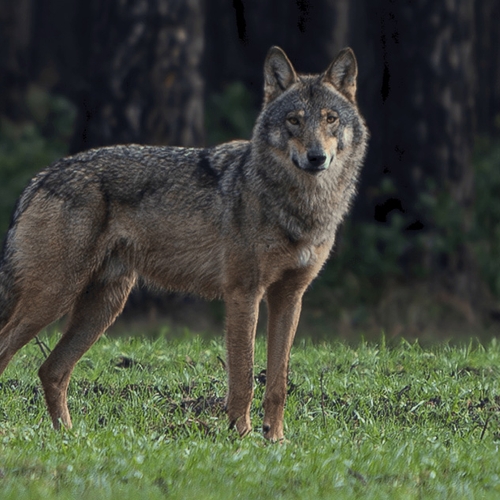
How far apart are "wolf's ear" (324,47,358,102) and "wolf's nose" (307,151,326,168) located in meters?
0.80

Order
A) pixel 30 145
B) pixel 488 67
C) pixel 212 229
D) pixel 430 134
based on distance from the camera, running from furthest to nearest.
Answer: pixel 488 67, pixel 30 145, pixel 430 134, pixel 212 229

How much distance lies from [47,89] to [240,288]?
1617 centimetres

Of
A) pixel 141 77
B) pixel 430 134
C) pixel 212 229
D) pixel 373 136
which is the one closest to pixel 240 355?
pixel 212 229

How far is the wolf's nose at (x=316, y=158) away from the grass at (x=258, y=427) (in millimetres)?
1711

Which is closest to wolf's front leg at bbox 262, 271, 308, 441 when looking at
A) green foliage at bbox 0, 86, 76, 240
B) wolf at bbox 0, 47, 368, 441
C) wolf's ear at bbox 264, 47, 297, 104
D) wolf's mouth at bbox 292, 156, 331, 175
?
wolf at bbox 0, 47, 368, 441

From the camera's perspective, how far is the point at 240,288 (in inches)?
275

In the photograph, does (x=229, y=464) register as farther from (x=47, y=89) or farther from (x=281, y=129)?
(x=47, y=89)

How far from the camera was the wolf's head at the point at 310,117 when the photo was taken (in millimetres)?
6953

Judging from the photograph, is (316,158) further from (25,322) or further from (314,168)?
(25,322)

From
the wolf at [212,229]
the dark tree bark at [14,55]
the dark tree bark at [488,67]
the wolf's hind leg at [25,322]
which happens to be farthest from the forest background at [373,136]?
the wolf's hind leg at [25,322]

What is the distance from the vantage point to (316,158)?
22.4 feet

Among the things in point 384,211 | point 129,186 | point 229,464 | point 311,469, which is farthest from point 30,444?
point 384,211

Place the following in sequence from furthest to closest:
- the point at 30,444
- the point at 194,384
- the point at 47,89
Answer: the point at 47,89 → the point at 194,384 → the point at 30,444

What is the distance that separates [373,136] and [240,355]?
25.2 feet
